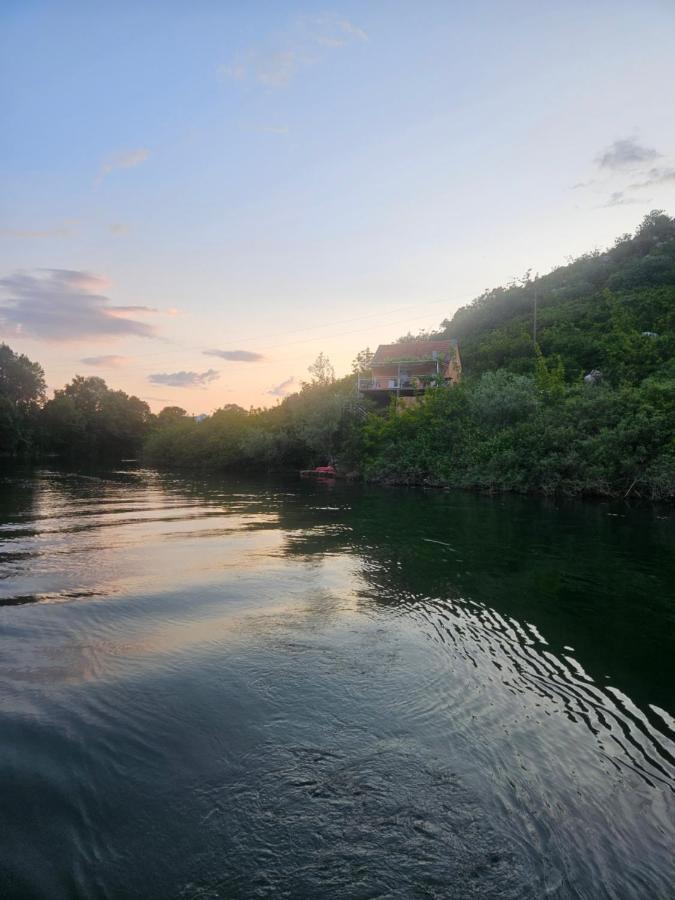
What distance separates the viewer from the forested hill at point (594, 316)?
3856cm

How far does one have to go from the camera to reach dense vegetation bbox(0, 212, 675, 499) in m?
28.5

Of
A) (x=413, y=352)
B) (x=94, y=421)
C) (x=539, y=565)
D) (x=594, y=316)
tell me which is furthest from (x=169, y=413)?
(x=539, y=565)

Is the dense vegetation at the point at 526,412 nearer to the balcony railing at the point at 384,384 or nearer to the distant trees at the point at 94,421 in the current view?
the balcony railing at the point at 384,384

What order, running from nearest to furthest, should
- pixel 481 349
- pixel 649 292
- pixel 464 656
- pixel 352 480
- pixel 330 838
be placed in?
pixel 330 838 < pixel 464 656 < pixel 352 480 < pixel 649 292 < pixel 481 349

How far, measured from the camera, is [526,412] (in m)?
34.3

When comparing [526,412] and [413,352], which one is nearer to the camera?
[526,412]

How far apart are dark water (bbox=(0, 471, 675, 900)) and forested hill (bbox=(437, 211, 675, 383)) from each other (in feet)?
103

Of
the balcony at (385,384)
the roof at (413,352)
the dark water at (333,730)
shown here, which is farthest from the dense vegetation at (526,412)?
the dark water at (333,730)

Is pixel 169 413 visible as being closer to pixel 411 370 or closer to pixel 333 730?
pixel 411 370

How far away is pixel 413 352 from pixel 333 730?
2038 inches

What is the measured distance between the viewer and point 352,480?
140ft

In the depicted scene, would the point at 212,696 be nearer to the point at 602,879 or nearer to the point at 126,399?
the point at 602,879

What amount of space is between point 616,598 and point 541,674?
4.31 m

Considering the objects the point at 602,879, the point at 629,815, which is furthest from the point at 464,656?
the point at 602,879
